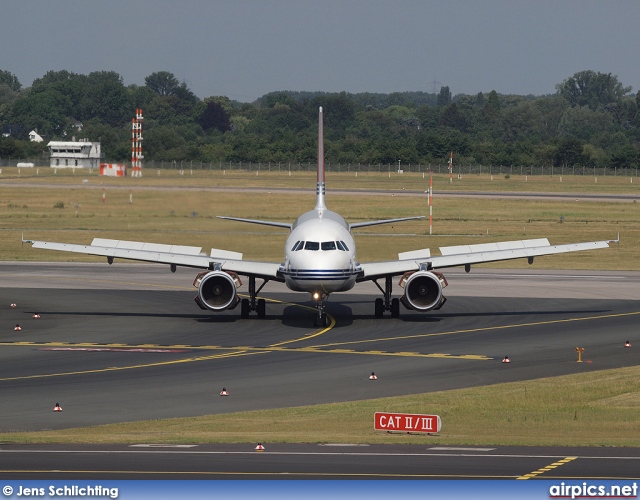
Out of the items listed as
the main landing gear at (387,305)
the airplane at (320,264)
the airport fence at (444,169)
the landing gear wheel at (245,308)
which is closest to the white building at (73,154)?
the airport fence at (444,169)

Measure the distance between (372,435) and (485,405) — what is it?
6239 millimetres

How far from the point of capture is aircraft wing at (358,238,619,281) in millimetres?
52312

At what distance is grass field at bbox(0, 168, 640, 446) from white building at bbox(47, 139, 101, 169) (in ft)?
18.5

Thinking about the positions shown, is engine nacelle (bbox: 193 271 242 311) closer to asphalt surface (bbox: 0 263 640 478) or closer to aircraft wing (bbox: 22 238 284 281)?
aircraft wing (bbox: 22 238 284 281)

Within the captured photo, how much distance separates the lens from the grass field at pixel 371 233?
30.1 m

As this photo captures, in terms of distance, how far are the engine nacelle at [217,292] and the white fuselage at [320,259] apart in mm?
2793

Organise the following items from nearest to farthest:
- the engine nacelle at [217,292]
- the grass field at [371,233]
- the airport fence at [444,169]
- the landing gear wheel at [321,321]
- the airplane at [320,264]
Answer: the grass field at [371,233] → the airplane at [320,264] → the landing gear wheel at [321,321] → the engine nacelle at [217,292] → the airport fence at [444,169]

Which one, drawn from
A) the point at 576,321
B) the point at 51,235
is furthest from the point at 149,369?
the point at 51,235

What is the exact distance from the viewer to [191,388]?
123 feet

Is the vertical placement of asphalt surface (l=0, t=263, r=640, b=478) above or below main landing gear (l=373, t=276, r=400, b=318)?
below

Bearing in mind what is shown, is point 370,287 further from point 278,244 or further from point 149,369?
point 149,369

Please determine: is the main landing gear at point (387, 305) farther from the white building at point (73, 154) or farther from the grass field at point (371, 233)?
the white building at point (73, 154)

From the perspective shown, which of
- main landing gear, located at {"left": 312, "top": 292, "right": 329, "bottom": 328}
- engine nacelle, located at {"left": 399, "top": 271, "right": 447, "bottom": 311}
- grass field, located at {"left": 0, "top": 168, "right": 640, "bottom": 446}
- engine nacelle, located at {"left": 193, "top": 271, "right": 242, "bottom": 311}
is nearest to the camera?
grass field, located at {"left": 0, "top": 168, "right": 640, "bottom": 446}

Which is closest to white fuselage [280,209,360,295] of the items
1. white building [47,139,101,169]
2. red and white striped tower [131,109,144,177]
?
red and white striped tower [131,109,144,177]
